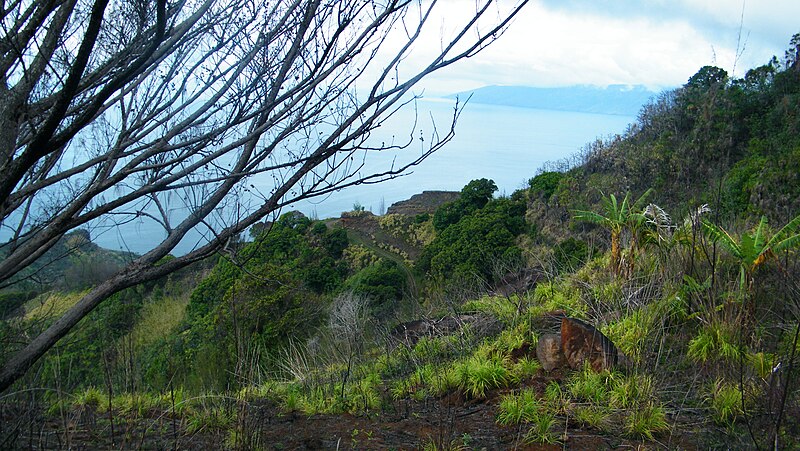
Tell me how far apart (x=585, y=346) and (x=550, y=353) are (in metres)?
0.28

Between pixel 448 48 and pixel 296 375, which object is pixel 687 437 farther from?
pixel 296 375

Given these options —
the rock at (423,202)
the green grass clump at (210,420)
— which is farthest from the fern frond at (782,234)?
the rock at (423,202)

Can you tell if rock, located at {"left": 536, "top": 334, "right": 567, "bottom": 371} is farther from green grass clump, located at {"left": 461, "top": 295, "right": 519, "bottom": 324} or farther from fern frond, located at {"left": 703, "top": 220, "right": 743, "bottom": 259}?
fern frond, located at {"left": 703, "top": 220, "right": 743, "bottom": 259}

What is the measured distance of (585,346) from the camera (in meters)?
4.83

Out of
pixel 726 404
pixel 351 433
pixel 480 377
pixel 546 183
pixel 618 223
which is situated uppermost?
pixel 546 183

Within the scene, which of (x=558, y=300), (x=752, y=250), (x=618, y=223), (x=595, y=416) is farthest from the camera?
(x=618, y=223)

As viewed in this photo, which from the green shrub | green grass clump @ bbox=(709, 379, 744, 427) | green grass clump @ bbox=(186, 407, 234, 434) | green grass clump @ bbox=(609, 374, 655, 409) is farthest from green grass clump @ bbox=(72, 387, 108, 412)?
the green shrub

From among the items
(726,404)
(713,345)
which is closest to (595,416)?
(726,404)

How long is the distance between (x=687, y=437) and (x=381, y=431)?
6.35 ft

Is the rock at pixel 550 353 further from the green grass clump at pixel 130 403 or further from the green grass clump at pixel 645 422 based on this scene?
the green grass clump at pixel 130 403

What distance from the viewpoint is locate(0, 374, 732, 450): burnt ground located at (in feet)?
11.7

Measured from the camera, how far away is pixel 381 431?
161 inches

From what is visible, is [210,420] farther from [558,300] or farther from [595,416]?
[558,300]

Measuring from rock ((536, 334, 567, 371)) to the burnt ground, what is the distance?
56 cm
